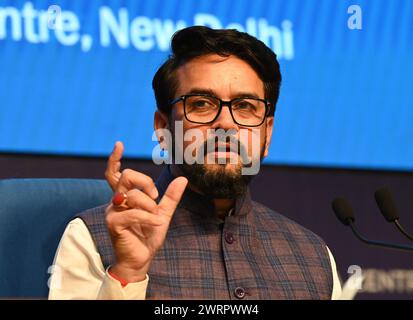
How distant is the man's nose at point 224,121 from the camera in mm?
1841

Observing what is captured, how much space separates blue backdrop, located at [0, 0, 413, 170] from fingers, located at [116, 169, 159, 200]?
4.53ft

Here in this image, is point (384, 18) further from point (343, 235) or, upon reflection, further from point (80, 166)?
point (80, 166)

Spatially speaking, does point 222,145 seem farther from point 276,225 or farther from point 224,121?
point 276,225

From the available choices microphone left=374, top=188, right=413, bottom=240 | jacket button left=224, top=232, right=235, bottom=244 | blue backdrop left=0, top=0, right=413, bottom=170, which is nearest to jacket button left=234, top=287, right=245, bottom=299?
jacket button left=224, top=232, right=235, bottom=244

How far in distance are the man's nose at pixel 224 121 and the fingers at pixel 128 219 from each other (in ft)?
1.39

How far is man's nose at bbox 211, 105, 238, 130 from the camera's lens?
184cm

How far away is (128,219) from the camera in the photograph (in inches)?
56.7

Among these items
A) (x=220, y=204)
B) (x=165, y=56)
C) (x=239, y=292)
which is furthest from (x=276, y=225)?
(x=165, y=56)

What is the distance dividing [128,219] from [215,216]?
0.52 meters

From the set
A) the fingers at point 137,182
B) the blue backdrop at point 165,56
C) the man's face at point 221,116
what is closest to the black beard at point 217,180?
the man's face at point 221,116

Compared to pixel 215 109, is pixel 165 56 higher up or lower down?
higher up

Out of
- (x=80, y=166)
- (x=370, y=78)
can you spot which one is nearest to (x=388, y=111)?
(x=370, y=78)

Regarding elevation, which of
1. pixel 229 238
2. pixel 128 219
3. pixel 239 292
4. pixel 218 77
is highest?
pixel 218 77

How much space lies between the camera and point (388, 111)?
3.10 m
